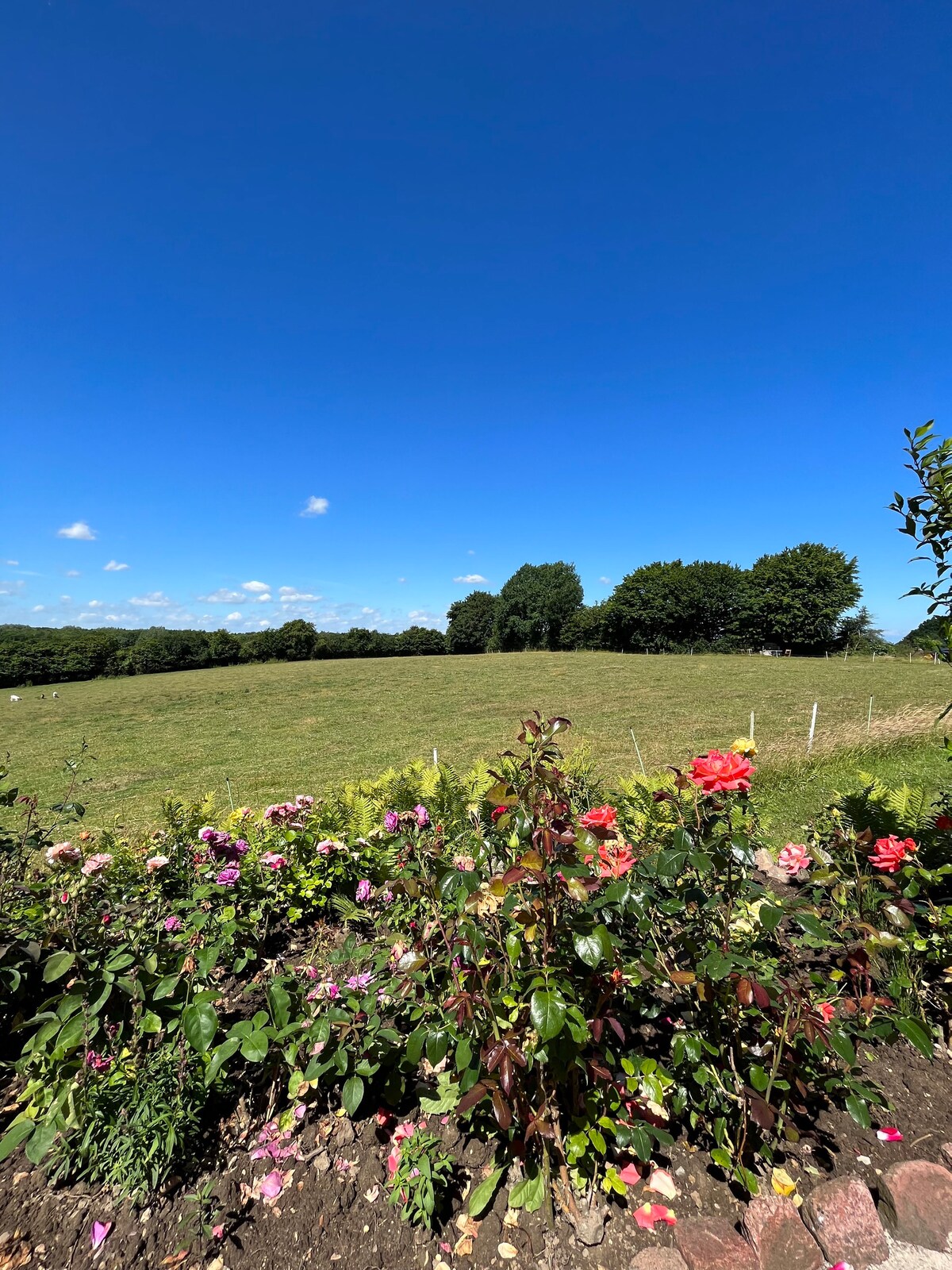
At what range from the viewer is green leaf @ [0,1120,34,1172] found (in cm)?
138

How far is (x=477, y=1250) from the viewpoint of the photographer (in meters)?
1.42

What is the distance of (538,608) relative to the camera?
2148 inches

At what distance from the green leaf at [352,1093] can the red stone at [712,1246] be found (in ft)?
3.09

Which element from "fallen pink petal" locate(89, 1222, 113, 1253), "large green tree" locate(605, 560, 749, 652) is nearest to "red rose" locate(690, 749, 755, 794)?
"fallen pink petal" locate(89, 1222, 113, 1253)

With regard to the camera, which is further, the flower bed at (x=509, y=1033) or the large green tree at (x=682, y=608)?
the large green tree at (x=682, y=608)

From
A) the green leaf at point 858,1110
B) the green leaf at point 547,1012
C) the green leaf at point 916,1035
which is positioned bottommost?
the green leaf at point 858,1110

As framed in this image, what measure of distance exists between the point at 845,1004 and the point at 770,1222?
2.03 feet

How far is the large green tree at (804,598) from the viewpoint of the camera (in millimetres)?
42750

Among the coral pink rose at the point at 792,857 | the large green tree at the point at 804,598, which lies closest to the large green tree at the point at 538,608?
the large green tree at the point at 804,598

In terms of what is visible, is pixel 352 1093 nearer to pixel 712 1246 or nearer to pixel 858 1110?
pixel 712 1246

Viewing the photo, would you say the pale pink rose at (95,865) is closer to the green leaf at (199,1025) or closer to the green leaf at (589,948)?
the green leaf at (199,1025)

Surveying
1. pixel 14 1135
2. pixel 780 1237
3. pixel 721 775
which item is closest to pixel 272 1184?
pixel 14 1135

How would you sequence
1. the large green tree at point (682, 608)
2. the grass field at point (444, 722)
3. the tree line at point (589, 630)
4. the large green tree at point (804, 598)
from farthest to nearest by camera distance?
the large green tree at point (682, 608), the large green tree at point (804, 598), the tree line at point (589, 630), the grass field at point (444, 722)

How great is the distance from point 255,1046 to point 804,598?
50.4 meters
